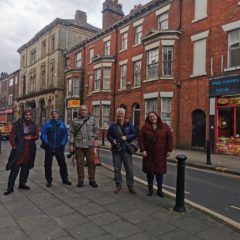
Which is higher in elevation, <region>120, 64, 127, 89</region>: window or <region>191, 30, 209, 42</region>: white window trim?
<region>191, 30, 209, 42</region>: white window trim

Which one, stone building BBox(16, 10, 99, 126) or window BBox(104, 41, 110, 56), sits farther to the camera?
stone building BBox(16, 10, 99, 126)

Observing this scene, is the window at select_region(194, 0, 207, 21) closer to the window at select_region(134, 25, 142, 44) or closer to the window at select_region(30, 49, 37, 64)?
the window at select_region(134, 25, 142, 44)

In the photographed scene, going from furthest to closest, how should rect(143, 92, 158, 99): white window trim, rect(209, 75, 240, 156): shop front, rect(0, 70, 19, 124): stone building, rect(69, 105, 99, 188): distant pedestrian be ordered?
1. rect(0, 70, 19, 124): stone building
2. rect(143, 92, 158, 99): white window trim
3. rect(209, 75, 240, 156): shop front
4. rect(69, 105, 99, 188): distant pedestrian

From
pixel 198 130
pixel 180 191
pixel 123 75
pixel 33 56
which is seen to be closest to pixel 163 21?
pixel 123 75

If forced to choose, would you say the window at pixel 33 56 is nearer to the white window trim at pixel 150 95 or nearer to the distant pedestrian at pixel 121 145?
the white window trim at pixel 150 95

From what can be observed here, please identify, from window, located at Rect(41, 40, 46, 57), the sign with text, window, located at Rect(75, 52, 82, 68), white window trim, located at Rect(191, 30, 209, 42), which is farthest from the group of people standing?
window, located at Rect(41, 40, 46, 57)

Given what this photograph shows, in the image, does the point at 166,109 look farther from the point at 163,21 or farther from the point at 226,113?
the point at 163,21

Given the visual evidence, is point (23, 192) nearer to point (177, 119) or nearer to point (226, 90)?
point (226, 90)

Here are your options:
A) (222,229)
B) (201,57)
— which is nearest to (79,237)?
(222,229)

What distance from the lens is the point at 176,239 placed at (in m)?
4.05

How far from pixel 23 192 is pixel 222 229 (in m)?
4.09

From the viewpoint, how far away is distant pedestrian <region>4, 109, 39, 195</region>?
6500mm

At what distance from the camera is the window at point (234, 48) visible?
15969 millimetres

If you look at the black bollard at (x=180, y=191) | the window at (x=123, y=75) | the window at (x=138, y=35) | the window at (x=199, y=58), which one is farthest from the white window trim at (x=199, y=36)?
the black bollard at (x=180, y=191)
